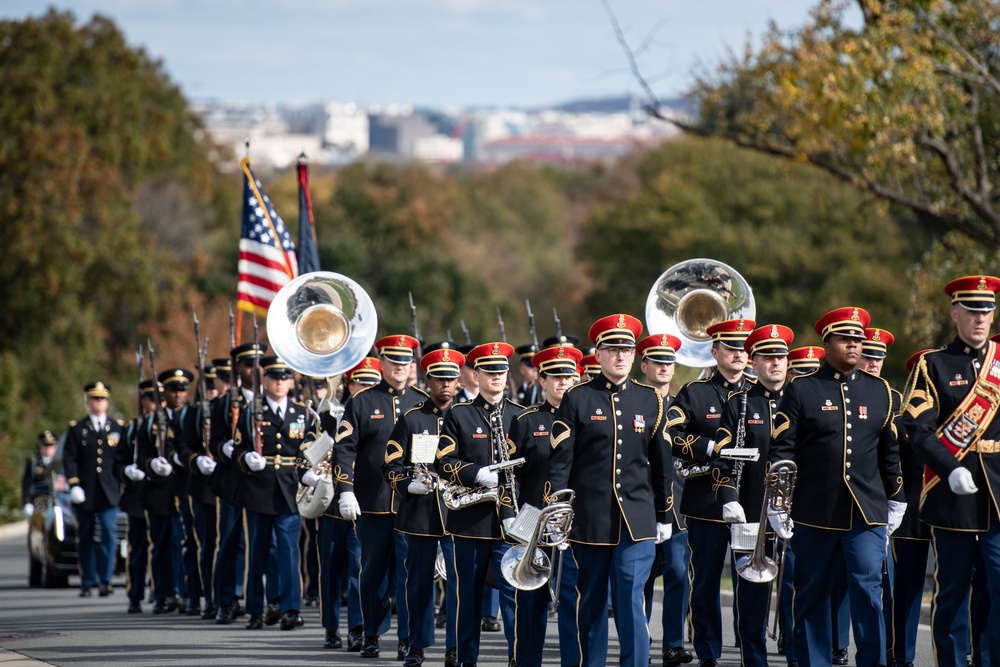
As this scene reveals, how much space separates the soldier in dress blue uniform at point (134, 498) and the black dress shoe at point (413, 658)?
520cm

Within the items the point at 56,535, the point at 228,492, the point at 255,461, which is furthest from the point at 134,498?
the point at 255,461

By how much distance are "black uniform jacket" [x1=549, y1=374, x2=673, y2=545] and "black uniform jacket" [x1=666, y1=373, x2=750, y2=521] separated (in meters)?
1.14

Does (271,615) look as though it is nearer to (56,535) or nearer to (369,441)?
(369,441)

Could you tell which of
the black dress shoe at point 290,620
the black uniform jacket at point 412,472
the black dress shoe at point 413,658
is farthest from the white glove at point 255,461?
the black dress shoe at point 413,658

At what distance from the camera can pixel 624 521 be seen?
947 centimetres

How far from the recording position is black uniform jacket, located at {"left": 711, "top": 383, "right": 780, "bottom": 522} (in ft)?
34.7

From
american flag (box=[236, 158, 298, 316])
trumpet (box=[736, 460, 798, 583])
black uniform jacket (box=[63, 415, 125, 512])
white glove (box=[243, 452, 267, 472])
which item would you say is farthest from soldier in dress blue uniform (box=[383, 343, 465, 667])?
black uniform jacket (box=[63, 415, 125, 512])

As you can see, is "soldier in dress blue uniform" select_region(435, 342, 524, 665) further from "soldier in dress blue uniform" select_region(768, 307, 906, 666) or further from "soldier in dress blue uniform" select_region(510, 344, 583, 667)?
"soldier in dress blue uniform" select_region(768, 307, 906, 666)

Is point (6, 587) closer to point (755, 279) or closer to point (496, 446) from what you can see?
point (496, 446)

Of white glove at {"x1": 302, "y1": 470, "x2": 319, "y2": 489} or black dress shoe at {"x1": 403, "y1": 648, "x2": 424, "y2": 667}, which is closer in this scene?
black dress shoe at {"x1": 403, "y1": 648, "x2": 424, "y2": 667}

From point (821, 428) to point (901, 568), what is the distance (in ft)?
4.79

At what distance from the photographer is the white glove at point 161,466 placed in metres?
15.5

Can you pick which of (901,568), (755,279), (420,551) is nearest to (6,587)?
(420,551)

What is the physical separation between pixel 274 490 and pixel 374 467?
5.74 ft
